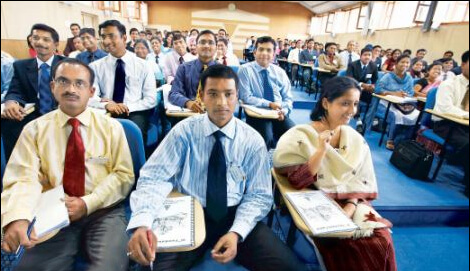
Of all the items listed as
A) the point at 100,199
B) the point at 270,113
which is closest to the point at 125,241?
the point at 100,199

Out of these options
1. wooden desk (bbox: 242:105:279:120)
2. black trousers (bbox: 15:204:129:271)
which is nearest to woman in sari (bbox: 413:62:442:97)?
wooden desk (bbox: 242:105:279:120)

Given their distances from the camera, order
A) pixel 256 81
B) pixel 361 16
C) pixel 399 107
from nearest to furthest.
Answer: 1. pixel 256 81
2. pixel 399 107
3. pixel 361 16

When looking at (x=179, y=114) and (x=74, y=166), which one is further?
(x=179, y=114)

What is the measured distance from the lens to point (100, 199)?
1.15 meters

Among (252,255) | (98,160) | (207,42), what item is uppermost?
(207,42)

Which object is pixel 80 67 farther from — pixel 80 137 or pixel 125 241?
pixel 125 241

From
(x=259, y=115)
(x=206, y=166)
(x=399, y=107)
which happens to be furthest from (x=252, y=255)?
(x=399, y=107)

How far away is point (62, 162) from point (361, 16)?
35.4 ft

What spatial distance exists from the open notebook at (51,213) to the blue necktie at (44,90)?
146 cm

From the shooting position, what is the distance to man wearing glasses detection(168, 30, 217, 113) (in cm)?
252

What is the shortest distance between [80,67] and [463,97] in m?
3.51

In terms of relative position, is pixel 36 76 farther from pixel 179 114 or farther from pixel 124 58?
pixel 179 114

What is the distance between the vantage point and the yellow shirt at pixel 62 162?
1.06 metres

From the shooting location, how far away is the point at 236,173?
124 centimetres
